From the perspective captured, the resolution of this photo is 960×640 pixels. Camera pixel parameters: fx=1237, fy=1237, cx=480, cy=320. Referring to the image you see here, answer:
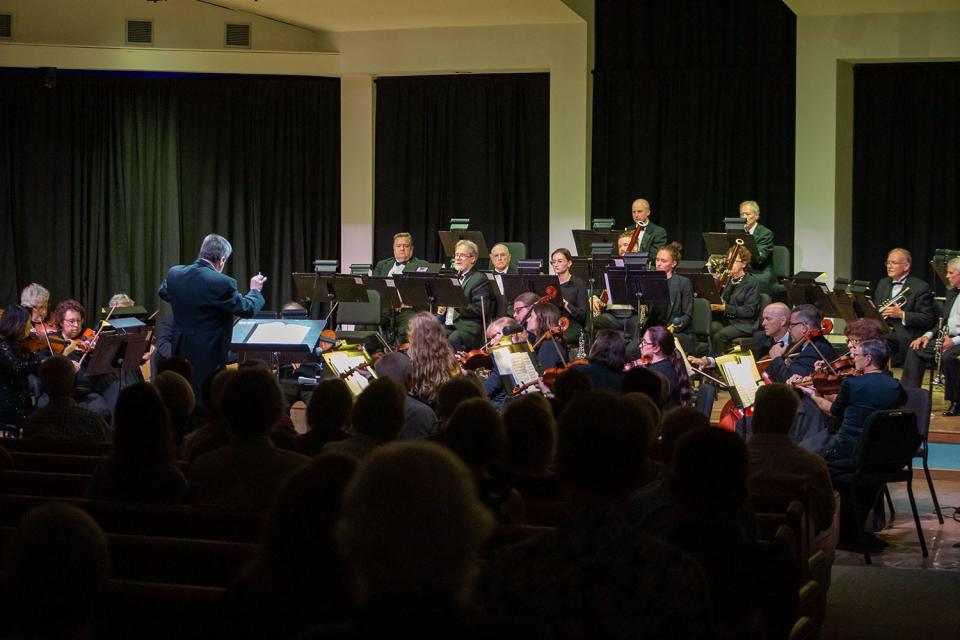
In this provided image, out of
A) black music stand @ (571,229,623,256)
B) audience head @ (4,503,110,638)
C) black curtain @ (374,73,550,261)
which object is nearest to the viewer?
audience head @ (4,503,110,638)

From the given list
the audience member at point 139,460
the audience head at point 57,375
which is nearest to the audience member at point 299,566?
the audience member at point 139,460

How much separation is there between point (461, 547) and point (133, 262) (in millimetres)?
12909

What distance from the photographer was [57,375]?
4.83m

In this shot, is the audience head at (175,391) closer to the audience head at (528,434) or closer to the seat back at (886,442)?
the audience head at (528,434)

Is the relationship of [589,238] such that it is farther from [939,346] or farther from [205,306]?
[205,306]

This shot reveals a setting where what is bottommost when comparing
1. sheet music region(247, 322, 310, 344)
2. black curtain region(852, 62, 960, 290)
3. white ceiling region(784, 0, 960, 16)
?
sheet music region(247, 322, 310, 344)

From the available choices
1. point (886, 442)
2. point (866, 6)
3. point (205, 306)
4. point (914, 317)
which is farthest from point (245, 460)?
point (866, 6)

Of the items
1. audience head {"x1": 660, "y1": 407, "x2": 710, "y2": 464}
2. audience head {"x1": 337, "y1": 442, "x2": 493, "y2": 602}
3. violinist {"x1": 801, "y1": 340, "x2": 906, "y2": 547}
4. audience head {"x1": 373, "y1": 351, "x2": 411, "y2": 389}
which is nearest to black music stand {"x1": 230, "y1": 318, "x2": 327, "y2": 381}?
audience head {"x1": 373, "y1": 351, "x2": 411, "y2": 389}

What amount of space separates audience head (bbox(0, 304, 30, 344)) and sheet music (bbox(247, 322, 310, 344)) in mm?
1381

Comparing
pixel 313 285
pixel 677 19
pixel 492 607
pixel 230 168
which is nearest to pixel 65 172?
pixel 230 168

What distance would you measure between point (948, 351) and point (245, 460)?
672 cm

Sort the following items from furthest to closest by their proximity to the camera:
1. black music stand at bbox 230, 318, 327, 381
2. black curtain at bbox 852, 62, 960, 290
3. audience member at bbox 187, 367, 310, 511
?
black curtain at bbox 852, 62, 960, 290
black music stand at bbox 230, 318, 327, 381
audience member at bbox 187, 367, 310, 511

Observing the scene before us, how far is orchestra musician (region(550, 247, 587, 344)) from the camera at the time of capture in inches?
390

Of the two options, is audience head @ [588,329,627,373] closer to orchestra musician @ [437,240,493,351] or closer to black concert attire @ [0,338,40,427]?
black concert attire @ [0,338,40,427]
